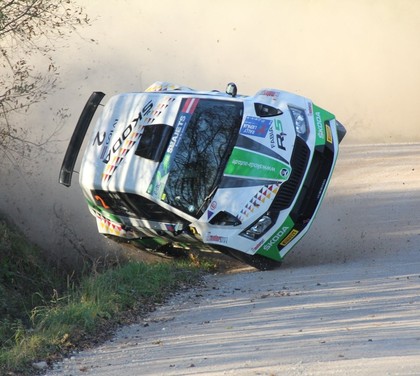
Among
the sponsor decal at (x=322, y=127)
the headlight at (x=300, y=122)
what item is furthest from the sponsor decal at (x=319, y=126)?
the headlight at (x=300, y=122)

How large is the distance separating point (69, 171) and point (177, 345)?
4545mm

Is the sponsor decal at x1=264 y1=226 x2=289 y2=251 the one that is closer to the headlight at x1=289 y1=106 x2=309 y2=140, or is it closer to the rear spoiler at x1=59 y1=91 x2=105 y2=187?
the headlight at x1=289 y1=106 x2=309 y2=140

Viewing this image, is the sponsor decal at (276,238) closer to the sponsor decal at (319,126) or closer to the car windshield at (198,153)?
the car windshield at (198,153)

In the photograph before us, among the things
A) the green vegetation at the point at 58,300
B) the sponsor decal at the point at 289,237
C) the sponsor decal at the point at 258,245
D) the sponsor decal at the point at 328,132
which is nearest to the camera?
the green vegetation at the point at 58,300

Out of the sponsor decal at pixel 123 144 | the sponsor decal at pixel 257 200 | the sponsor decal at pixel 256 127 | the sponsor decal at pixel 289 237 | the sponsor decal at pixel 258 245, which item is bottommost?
the sponsor decal at pixel 289 237

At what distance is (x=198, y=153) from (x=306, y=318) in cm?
320

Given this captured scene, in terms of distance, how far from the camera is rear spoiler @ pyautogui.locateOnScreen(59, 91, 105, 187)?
1240cm

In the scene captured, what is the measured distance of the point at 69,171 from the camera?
488 inches

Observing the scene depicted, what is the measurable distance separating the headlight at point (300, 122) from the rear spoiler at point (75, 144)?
8.91 feet

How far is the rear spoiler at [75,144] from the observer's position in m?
12.4

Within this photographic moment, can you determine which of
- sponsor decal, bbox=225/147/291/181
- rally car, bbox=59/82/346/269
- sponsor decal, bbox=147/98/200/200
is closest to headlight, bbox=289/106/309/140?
rally car, bbox=59/82/346/269

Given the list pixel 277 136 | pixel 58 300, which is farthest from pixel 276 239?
pixel 58 300

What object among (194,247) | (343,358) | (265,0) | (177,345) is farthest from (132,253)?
(265,0)

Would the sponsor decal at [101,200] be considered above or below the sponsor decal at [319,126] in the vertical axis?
below
